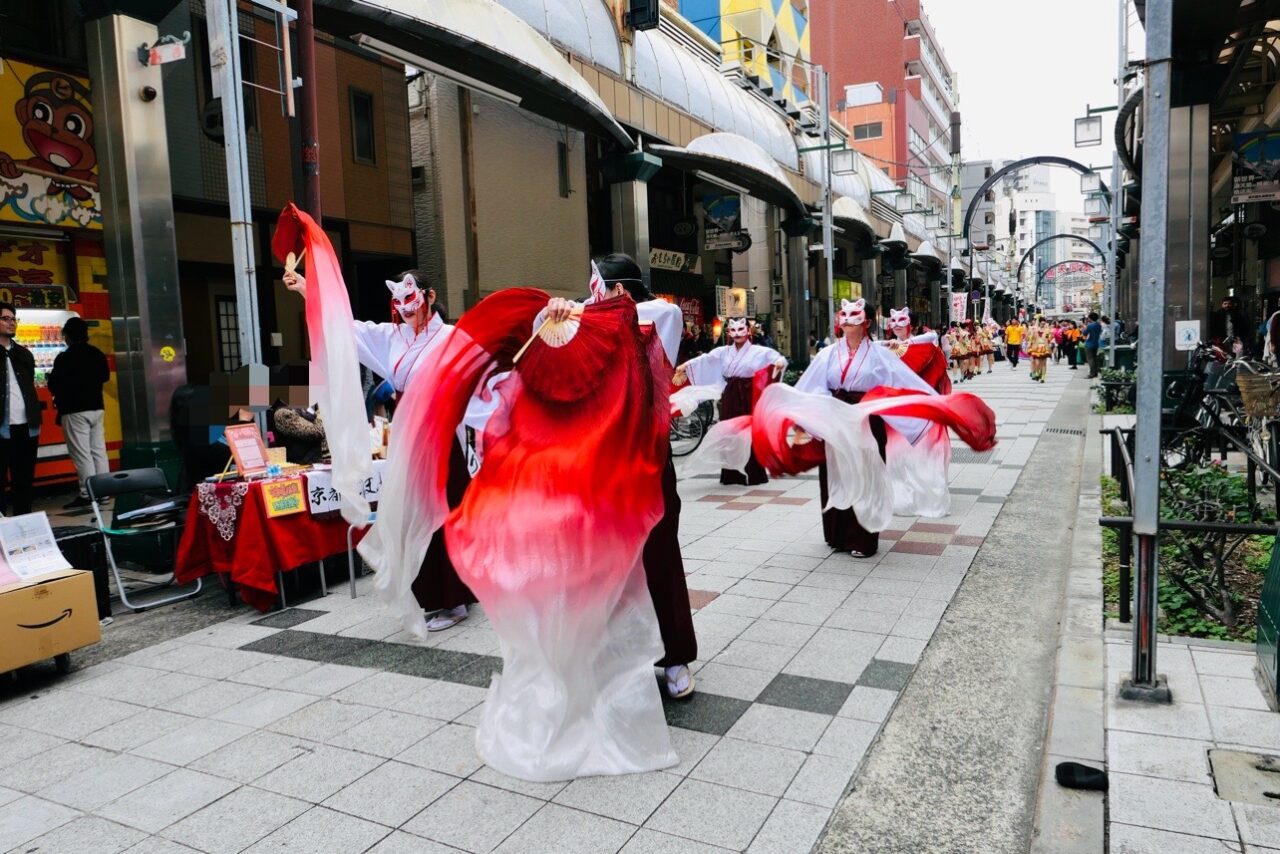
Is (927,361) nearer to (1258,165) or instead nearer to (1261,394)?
A: (1261,394)

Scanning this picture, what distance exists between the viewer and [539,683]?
3.15 m

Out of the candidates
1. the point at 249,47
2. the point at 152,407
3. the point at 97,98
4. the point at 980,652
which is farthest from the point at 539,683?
the point at 249,47

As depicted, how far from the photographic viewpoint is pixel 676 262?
2061 cm

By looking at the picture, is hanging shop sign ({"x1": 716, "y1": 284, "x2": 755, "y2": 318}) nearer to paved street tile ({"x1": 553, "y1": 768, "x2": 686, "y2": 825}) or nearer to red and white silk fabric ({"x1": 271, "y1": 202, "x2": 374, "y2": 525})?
red and white silk fabric ({"x1": 271, "y1": 202, "x2": 374, "y2": 525})

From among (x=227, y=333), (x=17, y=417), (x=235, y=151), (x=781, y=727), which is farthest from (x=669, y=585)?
(x=227, y=333)

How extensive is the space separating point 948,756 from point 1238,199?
1280 centimetres

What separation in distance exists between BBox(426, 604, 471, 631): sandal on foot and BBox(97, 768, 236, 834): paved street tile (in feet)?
5.57

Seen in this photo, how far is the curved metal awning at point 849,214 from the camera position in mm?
24375

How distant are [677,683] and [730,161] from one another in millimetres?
13706

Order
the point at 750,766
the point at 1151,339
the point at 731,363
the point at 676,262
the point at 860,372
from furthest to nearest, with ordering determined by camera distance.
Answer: the point at 676,262 < the point at 731,363 < the point at 860,372 < the point at 1151,339 < the point at 750,766

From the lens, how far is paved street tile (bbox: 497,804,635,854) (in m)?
2.71

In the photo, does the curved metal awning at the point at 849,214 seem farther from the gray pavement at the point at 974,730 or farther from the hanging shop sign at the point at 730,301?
the gray pavement at the point at 974,730

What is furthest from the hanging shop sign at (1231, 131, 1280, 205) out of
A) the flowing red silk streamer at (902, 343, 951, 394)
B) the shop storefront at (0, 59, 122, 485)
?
the shop storefront at (0, 59, 122, 485)

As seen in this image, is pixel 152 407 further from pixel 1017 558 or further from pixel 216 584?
pixel 1017 558
